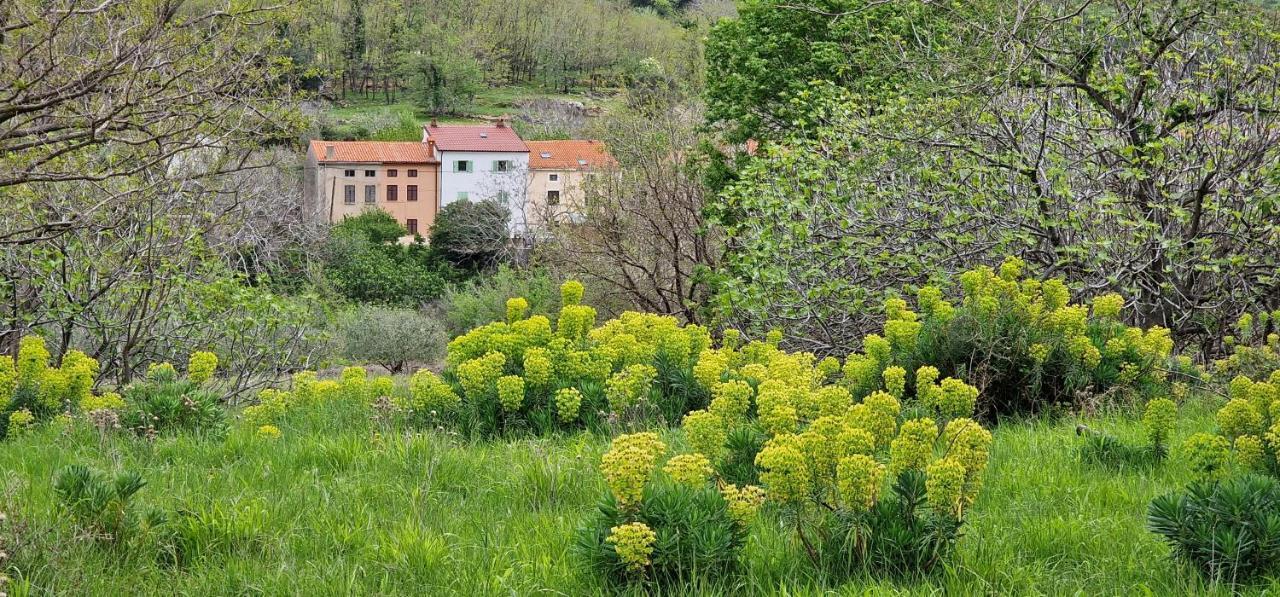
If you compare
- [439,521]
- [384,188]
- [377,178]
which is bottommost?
[384,188]

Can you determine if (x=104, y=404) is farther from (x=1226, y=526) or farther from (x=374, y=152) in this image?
(x=374, y=152)

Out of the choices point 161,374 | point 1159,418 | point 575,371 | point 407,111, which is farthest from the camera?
point 407,111

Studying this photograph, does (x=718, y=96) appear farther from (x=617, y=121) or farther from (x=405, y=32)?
(x=405, y=32)

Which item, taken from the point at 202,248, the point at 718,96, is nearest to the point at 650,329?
the point at 202,248

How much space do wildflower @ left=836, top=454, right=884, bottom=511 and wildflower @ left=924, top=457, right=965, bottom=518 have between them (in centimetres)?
13

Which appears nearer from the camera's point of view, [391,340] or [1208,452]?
[1208,452]

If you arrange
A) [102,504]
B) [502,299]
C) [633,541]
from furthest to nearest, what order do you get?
[502,299], [102,504], [633,541]

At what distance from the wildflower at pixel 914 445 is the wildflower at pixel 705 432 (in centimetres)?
68

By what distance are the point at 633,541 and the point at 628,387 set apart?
7.95ft

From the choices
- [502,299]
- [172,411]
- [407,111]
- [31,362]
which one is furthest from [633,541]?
[407,111]

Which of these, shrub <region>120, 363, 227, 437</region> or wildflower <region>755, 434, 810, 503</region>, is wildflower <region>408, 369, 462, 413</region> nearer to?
shrub <region>120, 363, 227, 437</region>

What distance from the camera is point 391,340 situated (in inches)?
1087

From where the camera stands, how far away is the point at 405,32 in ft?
306

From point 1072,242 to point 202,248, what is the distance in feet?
22.2
